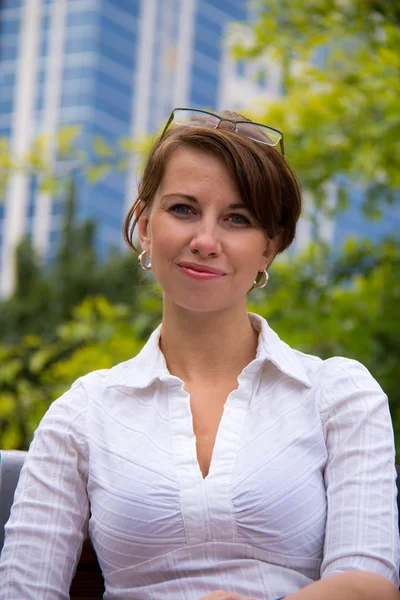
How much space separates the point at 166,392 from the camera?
1877 mm

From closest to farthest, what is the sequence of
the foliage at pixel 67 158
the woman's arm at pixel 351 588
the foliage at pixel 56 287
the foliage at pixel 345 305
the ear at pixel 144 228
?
the woman's arm at pixel 351 588 < the ear at pixel 144 228 < the foliage at pixel 345 305 < the foliage at pixel 67 158 < the foliage at pixel 56 287

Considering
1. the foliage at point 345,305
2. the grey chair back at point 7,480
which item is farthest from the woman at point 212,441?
the foliage at point 345,305

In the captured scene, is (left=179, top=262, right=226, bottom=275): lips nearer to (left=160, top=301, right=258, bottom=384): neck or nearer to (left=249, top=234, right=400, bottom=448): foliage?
(left=160, top=301, right=258, bottom=384): neck

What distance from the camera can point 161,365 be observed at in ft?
6.31

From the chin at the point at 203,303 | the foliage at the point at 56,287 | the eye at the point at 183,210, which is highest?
the eye at the point at 183,210

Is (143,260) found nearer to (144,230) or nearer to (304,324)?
(144,230)

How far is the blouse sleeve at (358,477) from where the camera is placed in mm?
1648

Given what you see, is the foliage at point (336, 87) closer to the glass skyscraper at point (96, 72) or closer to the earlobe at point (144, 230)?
the earlobe at point (144, 230)

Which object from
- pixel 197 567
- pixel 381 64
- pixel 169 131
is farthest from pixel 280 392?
pixel 381 64

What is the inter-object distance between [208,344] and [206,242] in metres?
0.24

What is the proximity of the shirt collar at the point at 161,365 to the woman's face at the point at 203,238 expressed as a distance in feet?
0.40

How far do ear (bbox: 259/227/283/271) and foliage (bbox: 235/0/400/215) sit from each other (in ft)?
5.68

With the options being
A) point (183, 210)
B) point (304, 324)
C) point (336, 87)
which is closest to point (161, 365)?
point (183, 210)

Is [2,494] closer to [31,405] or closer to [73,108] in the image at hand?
[31,405]
